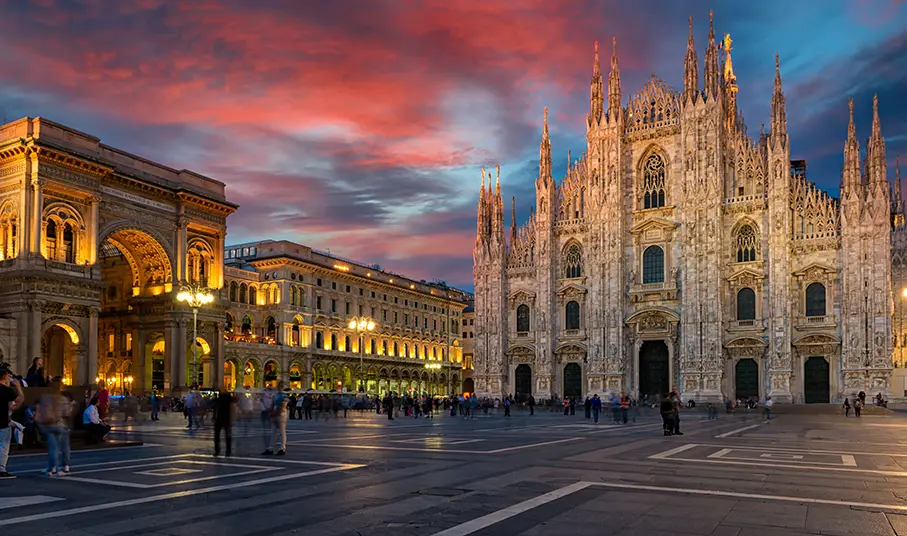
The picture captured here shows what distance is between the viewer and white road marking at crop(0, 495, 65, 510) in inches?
397

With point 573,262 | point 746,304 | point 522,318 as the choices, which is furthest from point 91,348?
point 746,304

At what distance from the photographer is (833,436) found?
26562 mm

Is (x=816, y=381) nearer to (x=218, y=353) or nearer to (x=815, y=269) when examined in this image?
(x=815, y=269)

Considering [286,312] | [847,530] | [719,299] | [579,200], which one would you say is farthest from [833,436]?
[286,312]

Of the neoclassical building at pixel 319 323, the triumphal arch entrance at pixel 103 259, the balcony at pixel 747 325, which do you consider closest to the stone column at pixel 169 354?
the triumphal arch entrance at pixel 103 259

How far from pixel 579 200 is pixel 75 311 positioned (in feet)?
125

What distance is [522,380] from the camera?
6662cm

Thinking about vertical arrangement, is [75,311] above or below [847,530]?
above

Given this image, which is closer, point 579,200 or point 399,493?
point 399,493

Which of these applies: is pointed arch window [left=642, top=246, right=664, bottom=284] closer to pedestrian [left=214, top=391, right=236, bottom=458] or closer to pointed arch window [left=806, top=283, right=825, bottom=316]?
pointed arch window [left=806, top=283, right=825, bottom=316]

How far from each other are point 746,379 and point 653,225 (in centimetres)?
1323

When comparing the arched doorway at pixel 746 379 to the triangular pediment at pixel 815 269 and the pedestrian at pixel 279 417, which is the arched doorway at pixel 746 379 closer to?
the triangular pediment at pixel 815 269

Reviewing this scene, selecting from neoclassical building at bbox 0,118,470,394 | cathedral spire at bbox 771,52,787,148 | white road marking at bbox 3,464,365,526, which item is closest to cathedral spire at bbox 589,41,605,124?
cathedral spire at bbox 771,52,787,148

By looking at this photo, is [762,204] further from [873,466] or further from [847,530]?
[847,530]
